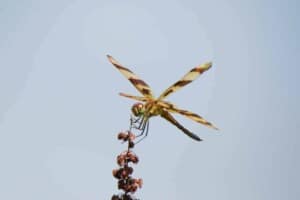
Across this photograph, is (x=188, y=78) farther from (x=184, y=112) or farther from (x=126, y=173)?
(x=126, y=173)

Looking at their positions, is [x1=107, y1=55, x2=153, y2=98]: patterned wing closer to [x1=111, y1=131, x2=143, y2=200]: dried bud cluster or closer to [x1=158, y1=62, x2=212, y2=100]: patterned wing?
[x1=158, y1=62, x2=212, y2=100]: patterned wing

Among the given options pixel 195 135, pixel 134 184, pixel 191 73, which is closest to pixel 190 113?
pixel 195 135

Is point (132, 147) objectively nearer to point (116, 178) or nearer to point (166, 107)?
point (116, 178)

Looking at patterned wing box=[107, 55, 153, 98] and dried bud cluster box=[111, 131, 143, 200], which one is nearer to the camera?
dried bud cluster box=[111, 131, 143, 200]

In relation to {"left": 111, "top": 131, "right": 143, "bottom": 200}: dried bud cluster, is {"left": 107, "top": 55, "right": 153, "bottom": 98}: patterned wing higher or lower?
higher

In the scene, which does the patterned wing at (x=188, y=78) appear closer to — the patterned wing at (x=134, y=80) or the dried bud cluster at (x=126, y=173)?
the patterned wing at (x=134, y=80)
